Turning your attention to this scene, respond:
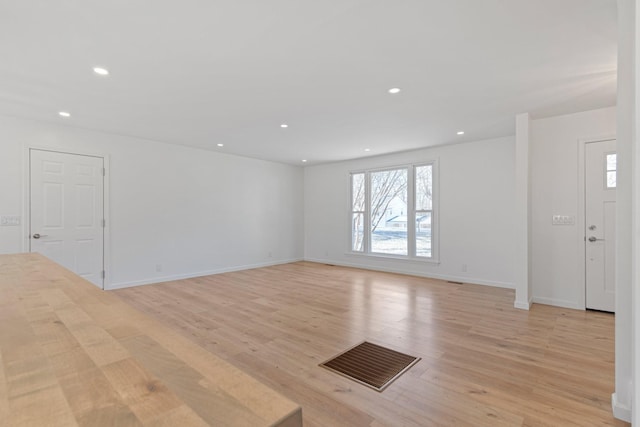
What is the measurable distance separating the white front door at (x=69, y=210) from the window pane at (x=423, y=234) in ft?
Result: 17.8

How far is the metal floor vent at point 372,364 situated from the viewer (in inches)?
87.4

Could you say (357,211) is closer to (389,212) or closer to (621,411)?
(389,212)

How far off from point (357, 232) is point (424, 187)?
1.85 metres

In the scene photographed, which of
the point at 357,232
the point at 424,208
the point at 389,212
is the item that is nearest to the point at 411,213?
the point at 424,208

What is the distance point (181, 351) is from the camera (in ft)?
2.20

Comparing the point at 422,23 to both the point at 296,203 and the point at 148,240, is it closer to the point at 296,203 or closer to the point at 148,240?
the point at 148,240

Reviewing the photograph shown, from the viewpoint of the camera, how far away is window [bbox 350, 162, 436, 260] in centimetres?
582

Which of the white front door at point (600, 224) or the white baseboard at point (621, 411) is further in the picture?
the white front door at point (600, 224)

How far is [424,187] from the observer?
5.85 meters

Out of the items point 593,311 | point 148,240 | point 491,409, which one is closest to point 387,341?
point 491,409

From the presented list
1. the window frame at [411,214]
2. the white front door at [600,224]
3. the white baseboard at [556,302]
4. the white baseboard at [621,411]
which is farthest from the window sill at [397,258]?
the white baseboard at [621,411]

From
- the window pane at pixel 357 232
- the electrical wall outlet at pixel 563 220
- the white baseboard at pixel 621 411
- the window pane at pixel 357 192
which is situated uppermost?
the window pane at pixel 357 192

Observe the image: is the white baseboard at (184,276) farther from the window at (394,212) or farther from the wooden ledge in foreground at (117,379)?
the wooden ledge in foreground at (117,379)

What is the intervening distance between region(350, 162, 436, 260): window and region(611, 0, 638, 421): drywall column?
391 cm
